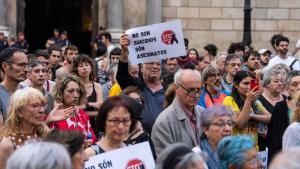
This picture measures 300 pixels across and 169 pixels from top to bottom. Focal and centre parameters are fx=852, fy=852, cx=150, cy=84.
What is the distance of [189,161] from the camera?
4.92 metres

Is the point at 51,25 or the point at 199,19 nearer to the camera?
the point at 199,19

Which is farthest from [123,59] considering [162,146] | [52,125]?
[162,146]

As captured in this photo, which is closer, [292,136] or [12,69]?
[292,136]

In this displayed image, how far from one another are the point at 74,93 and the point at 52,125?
0.80 metres

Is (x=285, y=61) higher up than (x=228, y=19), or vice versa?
(x=228, y=19)

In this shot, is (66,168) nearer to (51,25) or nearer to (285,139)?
(285,139)

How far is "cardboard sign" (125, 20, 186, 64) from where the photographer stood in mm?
9484

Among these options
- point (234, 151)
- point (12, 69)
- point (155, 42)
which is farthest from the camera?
point (155, 42)

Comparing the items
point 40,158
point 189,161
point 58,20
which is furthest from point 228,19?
point 40,158

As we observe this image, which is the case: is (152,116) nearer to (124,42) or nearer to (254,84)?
(124,42)

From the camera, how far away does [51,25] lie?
28.6m

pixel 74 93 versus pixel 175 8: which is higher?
pixel 175 8

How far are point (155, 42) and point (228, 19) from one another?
43.6ft

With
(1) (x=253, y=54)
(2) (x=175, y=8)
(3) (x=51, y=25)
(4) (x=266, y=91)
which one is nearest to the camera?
(4) (x=266, y=91)
